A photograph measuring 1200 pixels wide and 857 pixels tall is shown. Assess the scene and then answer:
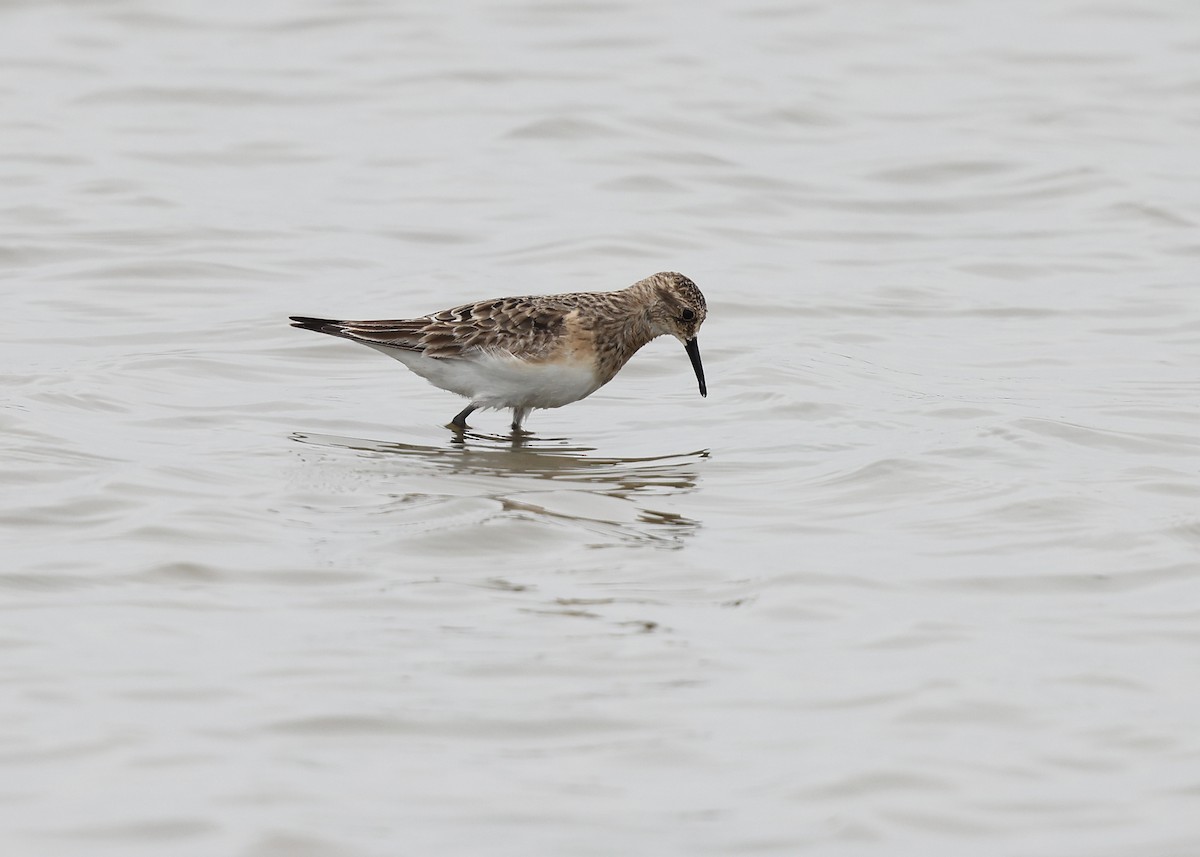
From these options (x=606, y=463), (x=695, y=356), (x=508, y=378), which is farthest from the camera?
(x=695, y=356)

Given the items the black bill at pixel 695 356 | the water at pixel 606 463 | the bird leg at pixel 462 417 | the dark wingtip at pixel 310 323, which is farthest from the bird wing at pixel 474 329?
the black bill at pixel 695 356

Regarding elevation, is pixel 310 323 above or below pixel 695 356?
above

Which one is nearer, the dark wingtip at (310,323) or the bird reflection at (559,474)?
the bird reflection at (559,474)

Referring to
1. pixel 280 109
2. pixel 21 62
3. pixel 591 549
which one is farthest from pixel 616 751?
pixel 21 62

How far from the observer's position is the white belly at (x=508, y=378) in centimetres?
1159

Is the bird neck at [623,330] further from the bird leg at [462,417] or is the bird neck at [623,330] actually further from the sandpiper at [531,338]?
the bird leg at [462,417]

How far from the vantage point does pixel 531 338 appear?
459 inches

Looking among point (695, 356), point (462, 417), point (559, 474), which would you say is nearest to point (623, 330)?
point (695, 356)

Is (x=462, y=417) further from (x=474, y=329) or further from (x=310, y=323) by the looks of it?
(x=310, y=323)

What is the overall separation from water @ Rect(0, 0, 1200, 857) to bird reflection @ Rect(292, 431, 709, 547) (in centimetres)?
5

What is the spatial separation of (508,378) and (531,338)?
299 millimetres

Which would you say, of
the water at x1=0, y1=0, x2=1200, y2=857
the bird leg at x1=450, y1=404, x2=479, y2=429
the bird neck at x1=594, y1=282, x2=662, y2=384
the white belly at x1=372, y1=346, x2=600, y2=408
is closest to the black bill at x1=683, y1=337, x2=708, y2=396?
the bird neck at x1=594, y1=282, x2=662, y2=384

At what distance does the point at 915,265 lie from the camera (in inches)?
680

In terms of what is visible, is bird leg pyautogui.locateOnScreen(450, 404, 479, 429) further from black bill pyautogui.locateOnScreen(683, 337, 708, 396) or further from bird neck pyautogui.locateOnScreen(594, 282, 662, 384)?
black bill pyautogui.locateOnScreen(683, 337, 708, 396)
